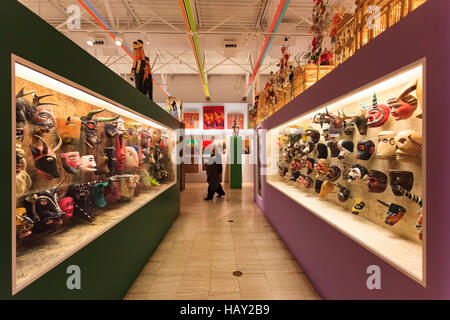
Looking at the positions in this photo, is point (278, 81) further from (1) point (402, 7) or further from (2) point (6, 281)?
(2) point (6, 281)

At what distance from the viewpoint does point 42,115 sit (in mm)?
1286

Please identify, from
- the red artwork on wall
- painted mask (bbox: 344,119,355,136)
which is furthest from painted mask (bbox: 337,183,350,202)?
the red artwork on wall

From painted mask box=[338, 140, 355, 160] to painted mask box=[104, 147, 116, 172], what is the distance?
228 cm

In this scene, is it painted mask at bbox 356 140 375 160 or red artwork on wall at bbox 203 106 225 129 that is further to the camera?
red artwork on wall at bbox 203 106 225 129

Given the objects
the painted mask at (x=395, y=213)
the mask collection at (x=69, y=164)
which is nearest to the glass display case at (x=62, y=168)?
the mask collection at (x=69, y=164)

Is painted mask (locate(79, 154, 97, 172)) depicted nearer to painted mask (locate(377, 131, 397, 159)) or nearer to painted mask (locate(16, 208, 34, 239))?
painted mask (locate(16, 208, 34, 239))

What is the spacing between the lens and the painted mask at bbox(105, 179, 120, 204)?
208 cm

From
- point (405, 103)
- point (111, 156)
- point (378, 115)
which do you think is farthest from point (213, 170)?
point (405, 103)

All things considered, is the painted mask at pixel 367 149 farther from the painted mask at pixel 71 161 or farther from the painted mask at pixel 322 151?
the painted mask at pixel 71 161

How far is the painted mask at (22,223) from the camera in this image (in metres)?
1.10
